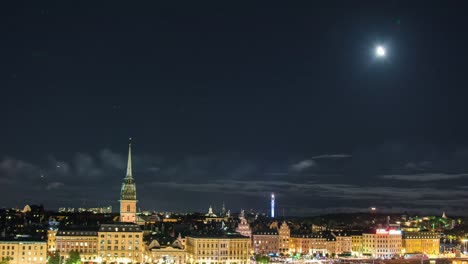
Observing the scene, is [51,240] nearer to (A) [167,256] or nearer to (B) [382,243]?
(A) [167,256]

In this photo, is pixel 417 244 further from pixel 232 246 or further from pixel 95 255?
pixel 95 255

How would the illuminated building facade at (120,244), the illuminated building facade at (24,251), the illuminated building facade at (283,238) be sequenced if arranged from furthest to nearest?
the illuminated building facade at (283,238) → the illuminated building facade at (120,244) → the illuminated building facade at (24,251)

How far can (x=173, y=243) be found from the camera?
8138cm

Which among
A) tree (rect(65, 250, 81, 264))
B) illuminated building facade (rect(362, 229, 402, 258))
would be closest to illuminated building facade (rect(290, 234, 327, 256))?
illuminated building facade (rect(362, 229, 402, 258))

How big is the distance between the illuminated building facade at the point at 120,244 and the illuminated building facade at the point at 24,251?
25.5 feet

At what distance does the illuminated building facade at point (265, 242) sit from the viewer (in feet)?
315

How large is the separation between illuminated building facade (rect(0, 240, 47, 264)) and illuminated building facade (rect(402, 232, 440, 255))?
58.7 m

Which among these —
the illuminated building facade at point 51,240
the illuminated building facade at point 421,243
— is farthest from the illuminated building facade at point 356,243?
the illuminated building facade at point 51,240

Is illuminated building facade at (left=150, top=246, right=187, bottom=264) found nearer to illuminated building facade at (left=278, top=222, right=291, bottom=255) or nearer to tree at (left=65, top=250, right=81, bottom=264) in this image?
tree at (left=65, top=250, right=81, bottom=264)

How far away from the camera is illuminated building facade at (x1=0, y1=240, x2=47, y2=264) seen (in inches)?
2721

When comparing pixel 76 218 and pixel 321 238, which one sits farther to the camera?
pixel 76 218

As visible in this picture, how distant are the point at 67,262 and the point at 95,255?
1014 cm

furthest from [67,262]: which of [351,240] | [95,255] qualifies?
[351,240]

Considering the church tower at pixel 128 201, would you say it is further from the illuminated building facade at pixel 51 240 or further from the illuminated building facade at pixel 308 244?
the illuminated building facade at pixel 308 244
